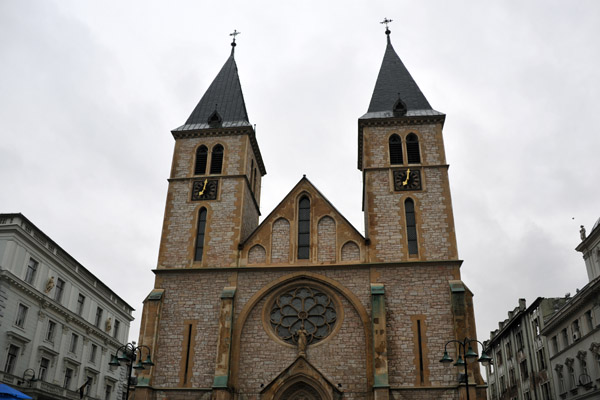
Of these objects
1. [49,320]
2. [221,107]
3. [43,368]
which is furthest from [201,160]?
[43,368]

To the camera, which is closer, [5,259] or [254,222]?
[5,259]

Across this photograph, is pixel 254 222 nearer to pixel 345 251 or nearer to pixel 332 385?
pixel 345 251

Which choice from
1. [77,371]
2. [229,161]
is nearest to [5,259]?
[77,371]

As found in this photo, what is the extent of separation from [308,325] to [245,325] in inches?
109

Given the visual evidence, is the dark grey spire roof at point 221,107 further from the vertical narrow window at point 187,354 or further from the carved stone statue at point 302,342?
the carved stone statue at point 302,342

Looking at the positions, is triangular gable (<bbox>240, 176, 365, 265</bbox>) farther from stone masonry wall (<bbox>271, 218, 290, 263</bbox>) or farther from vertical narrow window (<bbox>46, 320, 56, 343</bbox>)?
vertical narrow window (<bbox>46, 320, 56, 343</bbox>)

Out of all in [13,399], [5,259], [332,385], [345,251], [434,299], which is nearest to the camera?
[13,399]

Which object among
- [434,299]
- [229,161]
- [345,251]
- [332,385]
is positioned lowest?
[332,385]

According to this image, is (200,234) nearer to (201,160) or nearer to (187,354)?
(201,160)

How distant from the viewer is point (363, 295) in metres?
23.5

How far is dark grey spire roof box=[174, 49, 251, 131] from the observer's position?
29.9 metres

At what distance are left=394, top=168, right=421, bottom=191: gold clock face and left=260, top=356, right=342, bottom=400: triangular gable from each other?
975 centimetres

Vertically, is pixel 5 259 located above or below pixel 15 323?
above

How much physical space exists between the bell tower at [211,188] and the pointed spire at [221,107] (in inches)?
2.2
